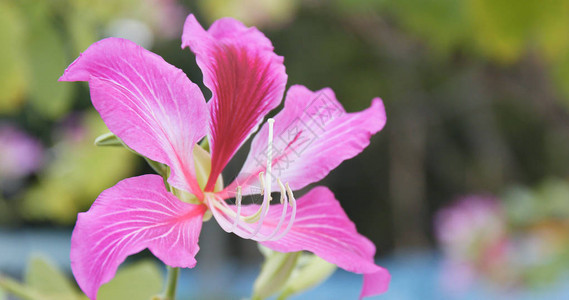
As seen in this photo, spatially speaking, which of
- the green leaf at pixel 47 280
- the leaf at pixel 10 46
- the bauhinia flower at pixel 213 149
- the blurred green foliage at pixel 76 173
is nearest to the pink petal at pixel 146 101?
the bauhinia flower at pixel 213 149

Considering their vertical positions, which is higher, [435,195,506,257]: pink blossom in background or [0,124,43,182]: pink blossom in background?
[435,195,506,257]: pink blossom in background

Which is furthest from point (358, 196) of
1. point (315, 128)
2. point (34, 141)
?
point (315, 128)

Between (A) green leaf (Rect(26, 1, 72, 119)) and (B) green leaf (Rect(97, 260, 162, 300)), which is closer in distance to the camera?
(B) green leaf (Rect(97, 260, 162, 300))

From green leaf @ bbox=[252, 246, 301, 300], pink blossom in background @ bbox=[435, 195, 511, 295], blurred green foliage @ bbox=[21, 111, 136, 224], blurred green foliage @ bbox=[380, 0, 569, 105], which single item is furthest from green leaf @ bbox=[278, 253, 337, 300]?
pink blossom in background @ bbox=[435, 195, 511, 295]

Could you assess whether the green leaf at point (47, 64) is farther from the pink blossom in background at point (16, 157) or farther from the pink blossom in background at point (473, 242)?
the pink blossom in background at point (473, 242)

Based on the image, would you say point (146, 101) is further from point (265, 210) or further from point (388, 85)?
point (388, 85)

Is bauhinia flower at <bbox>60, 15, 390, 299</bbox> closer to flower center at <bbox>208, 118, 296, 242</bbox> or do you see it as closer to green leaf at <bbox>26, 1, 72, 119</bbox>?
flower center at <bbox>208, 118, 296, 242</bbox>

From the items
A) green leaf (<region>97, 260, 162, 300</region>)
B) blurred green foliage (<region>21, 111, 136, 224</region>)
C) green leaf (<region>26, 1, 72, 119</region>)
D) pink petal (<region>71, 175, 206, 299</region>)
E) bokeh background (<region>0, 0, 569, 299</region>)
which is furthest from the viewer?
blurred green foliage (<region>21, 111, 136, 224</region>)
